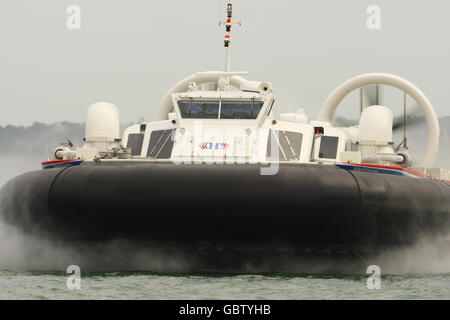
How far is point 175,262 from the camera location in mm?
12008

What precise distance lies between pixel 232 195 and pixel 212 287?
5.31 ft

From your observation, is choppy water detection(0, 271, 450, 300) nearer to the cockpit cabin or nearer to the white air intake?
the cockpit cabin

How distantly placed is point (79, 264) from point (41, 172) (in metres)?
1.87

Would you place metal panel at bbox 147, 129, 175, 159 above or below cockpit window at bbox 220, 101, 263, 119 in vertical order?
below

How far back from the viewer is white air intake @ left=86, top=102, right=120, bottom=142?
15.9m

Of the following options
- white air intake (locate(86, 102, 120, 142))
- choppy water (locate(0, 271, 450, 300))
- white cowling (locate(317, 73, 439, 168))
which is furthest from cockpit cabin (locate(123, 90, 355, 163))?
white cowling (locate(317, 73, 439, 168))

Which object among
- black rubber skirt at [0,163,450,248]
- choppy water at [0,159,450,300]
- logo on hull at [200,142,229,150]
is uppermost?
logo on hull at [200,142,229,150]

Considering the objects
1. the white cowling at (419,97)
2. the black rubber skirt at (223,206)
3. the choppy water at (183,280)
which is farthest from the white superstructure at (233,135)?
the white cowling at (419,97)

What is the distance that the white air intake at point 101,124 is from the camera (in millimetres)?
15891

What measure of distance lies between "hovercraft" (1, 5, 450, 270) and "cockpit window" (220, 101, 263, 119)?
0.02 m

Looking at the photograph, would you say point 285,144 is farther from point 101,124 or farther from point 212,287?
point 212,287

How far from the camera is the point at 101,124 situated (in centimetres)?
1591

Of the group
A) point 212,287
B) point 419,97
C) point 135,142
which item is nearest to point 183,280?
point 212,287
